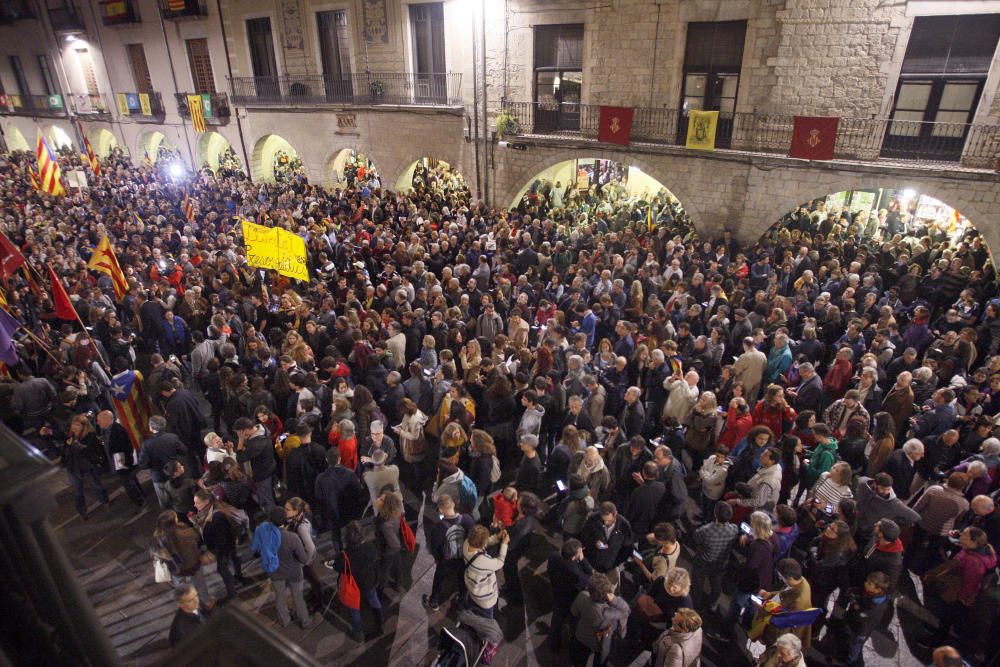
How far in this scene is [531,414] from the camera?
6535 mm

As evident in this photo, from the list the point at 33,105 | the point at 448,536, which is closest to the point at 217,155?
the point at 33,105

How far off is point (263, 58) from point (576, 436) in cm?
2308

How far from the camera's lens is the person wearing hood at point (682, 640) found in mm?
3928

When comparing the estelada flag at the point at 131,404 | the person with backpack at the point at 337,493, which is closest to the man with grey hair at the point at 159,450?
the estelada flag at the point at 131,404

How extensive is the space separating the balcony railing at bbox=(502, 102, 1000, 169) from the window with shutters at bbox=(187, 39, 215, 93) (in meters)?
15.5

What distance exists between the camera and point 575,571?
4.62 m

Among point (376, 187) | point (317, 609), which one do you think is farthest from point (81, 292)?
point (376, 187)

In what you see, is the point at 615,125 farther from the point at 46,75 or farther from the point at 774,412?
the point at 46,75

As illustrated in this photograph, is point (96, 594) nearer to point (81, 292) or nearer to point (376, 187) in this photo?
point (81, 292)

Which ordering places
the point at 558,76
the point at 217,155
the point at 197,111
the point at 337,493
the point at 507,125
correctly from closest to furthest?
the point at 337,493
the point at 558,76
the point at 507,125
the point at 197,111
the point at 217,155

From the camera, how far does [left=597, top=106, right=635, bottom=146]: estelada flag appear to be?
574 inches

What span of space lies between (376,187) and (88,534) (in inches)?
678

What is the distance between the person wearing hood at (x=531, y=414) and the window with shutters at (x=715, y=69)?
423 inches

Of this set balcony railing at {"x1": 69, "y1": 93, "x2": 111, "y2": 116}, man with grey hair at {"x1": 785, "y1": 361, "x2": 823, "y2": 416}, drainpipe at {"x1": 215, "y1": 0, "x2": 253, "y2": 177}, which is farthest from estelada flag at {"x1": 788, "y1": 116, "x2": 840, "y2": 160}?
balcony railing at {"x1": 69, "y1": 93, "x2": 111, "y2": 116}
